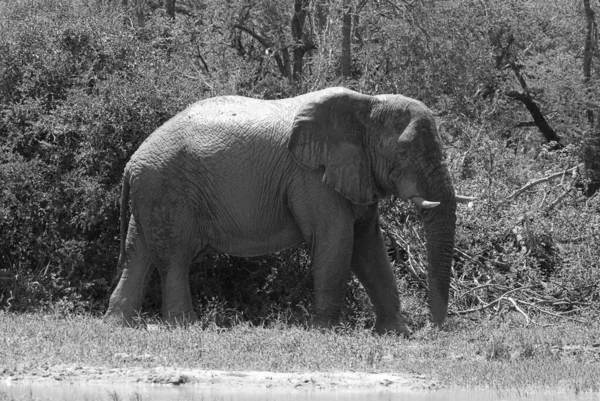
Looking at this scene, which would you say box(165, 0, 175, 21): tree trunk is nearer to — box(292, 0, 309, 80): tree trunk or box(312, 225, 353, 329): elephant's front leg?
box(292, 0, 309, 80): tree trunk

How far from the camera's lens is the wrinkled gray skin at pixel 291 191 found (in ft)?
37.3

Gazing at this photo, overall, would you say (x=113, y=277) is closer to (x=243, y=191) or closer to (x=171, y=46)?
(x=243, y=191)

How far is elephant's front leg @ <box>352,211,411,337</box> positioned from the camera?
11922 millimetres

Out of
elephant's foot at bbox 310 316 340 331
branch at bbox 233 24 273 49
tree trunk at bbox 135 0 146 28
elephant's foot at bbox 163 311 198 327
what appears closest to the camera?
elephant's foot at bbox 310 316 340 331

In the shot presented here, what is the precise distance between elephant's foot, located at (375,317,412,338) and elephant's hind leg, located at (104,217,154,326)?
2.43 meters

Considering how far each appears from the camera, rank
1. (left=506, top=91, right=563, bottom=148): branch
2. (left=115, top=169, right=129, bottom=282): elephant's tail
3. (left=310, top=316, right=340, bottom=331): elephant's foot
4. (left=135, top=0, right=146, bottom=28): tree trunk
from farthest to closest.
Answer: (left=506, top=91, right=563, bottom=148): branch, (left=135, top=0, right=146, bottom=28): tree trunk, (left=115, top=169, right=129, bottom=282): elephant's tail, (left=310, top=316, right=340, bottom=331): elephant's foot

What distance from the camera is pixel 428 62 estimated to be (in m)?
17.7

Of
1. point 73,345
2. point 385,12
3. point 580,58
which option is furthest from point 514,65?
point 73,345

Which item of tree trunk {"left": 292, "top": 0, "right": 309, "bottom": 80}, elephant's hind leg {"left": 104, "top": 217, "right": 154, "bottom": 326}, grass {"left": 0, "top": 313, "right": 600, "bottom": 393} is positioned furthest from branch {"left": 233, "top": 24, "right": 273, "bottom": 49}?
grass {"left": 0, "top": 313, "right": 600, "bottom": 393}

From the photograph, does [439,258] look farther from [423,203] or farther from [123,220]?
[123,220]

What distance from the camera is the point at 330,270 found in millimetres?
11398

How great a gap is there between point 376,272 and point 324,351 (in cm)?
239

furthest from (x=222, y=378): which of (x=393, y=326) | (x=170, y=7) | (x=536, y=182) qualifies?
(x=170, y=7)

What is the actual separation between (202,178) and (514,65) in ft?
42.9
